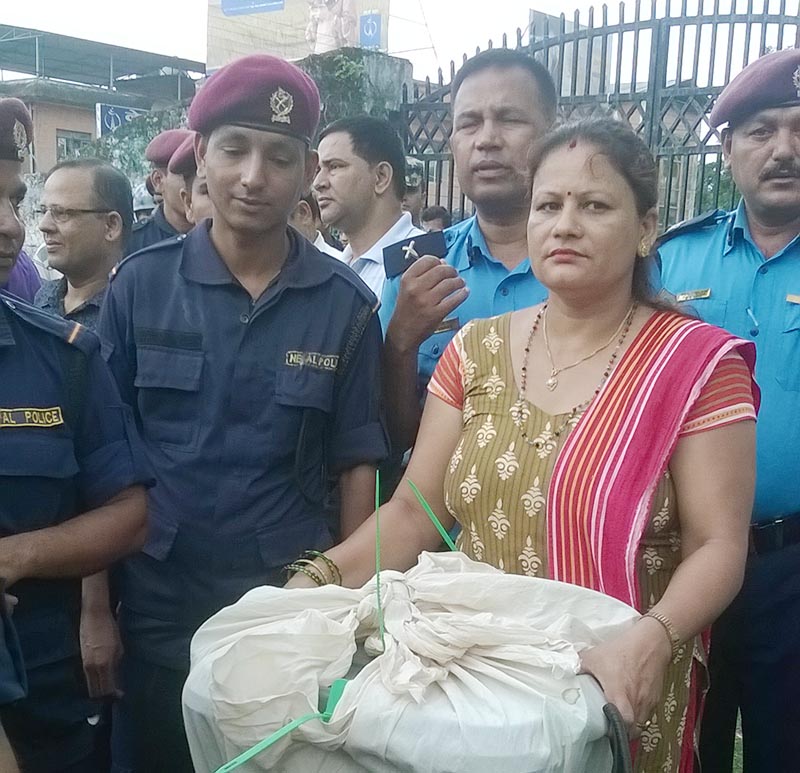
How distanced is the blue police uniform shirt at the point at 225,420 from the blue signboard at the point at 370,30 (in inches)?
603

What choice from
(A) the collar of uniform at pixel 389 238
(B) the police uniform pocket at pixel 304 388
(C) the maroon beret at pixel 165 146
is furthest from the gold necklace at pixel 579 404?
(C) the maroon beret at pixel 165 146

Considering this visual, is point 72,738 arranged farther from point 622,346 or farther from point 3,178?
point 622,346

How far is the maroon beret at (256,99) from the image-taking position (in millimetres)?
2055

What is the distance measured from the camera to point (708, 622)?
1448 mm

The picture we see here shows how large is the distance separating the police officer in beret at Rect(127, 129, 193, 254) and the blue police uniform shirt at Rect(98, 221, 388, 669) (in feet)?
7.65

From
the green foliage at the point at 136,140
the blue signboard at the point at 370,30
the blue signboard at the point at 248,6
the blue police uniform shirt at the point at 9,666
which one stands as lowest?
the blue police uniform shirt at the point at 9,666

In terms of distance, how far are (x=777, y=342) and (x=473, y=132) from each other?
3.40 ft

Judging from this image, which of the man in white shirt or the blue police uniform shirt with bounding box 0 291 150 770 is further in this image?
the man in white shirt

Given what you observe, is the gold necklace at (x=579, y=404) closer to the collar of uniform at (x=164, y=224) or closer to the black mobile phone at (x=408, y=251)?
the black mobile phone at (x=408, y=251)

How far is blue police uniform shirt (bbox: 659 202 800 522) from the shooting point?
7.29 feet

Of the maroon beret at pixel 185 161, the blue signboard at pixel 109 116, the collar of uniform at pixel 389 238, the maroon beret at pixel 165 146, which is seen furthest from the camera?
the blue signboard at pixel 109 116

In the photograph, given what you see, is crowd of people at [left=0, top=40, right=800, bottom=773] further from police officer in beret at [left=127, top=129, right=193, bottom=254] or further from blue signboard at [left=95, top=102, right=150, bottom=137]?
blue signboard at [left=95, top=102, right=150, bottom=137]

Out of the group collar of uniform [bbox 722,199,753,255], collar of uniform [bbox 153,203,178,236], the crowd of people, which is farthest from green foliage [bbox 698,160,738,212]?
the crowd of people

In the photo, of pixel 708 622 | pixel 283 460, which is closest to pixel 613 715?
pixel 708 622
